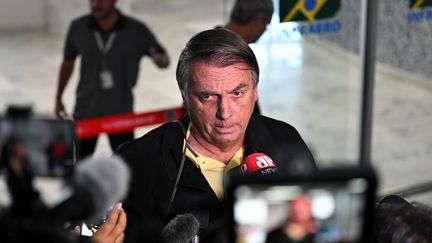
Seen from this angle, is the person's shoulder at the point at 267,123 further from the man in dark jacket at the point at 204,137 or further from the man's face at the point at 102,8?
the man's face at the point at 102,8

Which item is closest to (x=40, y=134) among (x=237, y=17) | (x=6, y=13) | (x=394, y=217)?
(x=394, y=217)

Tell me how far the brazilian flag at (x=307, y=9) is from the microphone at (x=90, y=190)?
13.2 feet

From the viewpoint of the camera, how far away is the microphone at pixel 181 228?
5.20 feet

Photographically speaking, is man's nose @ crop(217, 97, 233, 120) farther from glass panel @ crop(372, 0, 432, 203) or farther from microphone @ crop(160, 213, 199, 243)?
glass panel @ crop(372, 0, 432, 203)

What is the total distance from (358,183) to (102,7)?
4.37 metres

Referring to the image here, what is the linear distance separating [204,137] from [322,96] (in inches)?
194

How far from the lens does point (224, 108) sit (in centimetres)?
234

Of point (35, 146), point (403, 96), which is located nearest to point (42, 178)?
point (35, 146)

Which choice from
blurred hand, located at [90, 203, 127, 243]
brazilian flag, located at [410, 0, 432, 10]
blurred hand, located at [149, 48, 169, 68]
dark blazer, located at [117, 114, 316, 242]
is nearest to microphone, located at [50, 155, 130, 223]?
blurred hand, located at [90, 203, 127, 243]

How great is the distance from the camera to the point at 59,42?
854 cm

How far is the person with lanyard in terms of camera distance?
5148 mm

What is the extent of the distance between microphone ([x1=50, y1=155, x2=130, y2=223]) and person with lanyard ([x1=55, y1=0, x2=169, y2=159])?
416cm

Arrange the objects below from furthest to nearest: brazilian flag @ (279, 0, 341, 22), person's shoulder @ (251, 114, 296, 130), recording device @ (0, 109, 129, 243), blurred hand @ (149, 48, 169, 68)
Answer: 1. blurred hand @ (149, 48, 169, 68)
2. brazilian flag @ (279, 0, 341, 22)
3. person's shoulder @ (251, 114, 296, 130)
4. recording device @ (0, 109, 129, 243)

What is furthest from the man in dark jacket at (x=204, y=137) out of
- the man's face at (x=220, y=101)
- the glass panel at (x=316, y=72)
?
the glass panel at (x=316, y=72)
